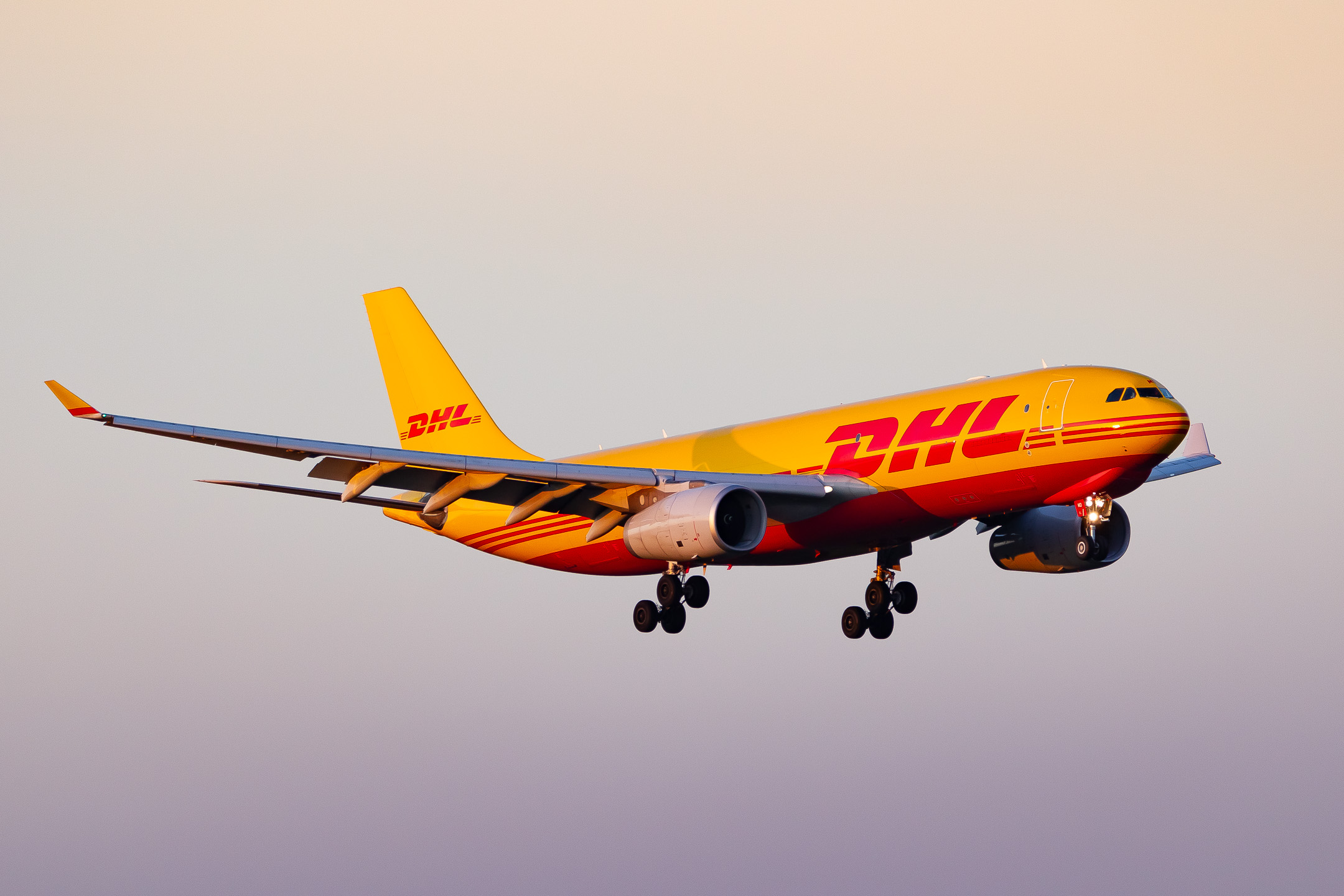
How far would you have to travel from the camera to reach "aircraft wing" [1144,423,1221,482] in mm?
49375

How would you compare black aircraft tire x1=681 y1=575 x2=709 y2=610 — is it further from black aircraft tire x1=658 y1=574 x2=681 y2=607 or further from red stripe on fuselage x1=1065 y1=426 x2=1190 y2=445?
red stripe on fuselage x1=1065 y1=426 x2=1190 y2=445

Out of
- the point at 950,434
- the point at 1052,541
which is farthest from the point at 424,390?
the point at 1052,541

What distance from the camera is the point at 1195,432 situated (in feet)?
166

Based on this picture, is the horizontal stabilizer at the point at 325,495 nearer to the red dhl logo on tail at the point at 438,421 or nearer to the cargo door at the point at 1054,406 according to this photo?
the red dhl logo on tail at the point at 438,421

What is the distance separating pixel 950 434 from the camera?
131 ft

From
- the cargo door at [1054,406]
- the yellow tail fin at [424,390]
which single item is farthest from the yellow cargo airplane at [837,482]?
the yellow tail fin at [424,390]

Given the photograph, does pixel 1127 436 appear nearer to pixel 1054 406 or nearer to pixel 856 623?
pixel 1054 406

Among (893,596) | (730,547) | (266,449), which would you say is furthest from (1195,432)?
(266,449)

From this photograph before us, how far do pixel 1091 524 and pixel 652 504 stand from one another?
35.2 feet

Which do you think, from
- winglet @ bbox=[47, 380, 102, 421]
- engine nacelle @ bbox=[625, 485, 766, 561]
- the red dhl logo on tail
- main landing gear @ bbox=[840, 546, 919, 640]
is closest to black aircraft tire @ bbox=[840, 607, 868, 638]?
main landing gear @ bbox=[840, 546, 919, 640]

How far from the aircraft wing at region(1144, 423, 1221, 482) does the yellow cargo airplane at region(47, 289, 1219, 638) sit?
15.7 ft

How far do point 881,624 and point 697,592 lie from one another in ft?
19.5

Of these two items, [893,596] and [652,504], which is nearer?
[652,504]

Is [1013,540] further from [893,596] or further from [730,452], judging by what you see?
[730,452]
